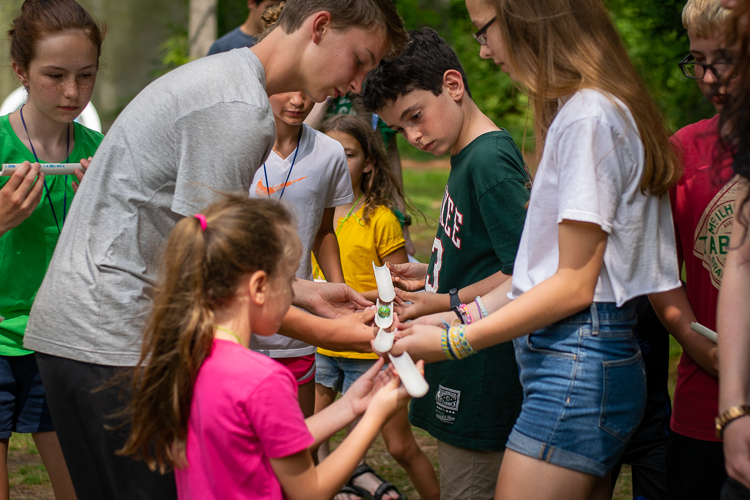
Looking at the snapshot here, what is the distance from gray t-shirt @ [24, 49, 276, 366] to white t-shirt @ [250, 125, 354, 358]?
3.85ft

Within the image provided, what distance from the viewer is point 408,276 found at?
328 centimetres

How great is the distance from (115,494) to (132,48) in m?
13.2

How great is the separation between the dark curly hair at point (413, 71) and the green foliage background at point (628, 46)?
2.38 m

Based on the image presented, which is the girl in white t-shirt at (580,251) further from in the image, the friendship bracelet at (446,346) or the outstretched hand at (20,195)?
the outstretched hand at (20,195)

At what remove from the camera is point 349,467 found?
5.91 feet

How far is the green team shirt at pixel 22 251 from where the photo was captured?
9.07ft

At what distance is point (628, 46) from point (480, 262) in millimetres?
3344

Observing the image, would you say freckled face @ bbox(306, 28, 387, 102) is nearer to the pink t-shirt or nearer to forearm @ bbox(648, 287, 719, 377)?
the pink t-shirt

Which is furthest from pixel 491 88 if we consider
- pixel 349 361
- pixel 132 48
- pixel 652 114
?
pixel 652 114

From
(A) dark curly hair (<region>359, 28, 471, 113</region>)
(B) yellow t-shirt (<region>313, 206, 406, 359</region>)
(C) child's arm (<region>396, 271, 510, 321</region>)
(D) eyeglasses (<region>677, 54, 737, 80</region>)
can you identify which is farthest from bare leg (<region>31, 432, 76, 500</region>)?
(D) eyeglasses (<region>677, 54, 737, 80</region>)

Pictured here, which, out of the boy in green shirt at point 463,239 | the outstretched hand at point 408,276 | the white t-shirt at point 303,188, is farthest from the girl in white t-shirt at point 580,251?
the white t-shirt at point 303,188

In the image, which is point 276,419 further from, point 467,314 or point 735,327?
point 735,327

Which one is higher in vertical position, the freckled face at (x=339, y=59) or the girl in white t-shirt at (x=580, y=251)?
the freckled face at (x=339, y=59)

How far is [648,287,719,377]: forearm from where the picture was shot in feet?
6.93
